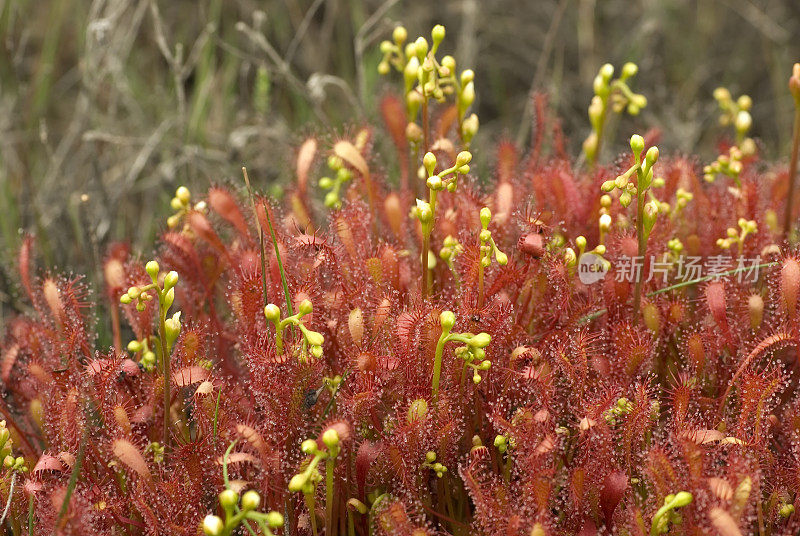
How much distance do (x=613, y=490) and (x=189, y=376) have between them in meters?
0.59

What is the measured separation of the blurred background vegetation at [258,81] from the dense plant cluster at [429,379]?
38 centimetres

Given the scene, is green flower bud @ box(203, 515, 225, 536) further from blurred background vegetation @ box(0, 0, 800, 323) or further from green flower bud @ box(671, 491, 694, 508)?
blurred background vegetation @ box(0, 0, 800, 323)

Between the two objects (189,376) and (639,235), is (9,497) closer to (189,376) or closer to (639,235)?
(189,376)

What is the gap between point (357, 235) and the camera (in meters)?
1.34

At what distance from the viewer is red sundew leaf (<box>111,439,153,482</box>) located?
1.07m

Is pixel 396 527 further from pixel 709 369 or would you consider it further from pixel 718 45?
pixel 718 45

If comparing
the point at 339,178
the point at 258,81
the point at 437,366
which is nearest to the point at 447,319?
the point at 437,366

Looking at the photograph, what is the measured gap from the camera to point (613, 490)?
1067 mm

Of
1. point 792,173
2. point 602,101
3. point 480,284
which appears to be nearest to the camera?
point 480,284

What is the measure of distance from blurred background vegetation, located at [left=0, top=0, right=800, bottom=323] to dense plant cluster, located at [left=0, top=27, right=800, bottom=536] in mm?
378

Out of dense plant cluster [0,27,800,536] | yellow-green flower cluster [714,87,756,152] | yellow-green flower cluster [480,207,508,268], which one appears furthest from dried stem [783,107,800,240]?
yellow-green flower cluster [480,207,508,268]

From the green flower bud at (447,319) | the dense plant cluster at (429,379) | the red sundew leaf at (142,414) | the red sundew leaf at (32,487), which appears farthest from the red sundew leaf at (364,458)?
the red sundew leaf at (32,487)

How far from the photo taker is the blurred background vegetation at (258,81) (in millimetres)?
2008

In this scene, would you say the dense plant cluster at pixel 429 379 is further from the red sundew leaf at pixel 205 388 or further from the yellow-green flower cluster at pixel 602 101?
the yellow-green flower cluster at pixel 602 101
